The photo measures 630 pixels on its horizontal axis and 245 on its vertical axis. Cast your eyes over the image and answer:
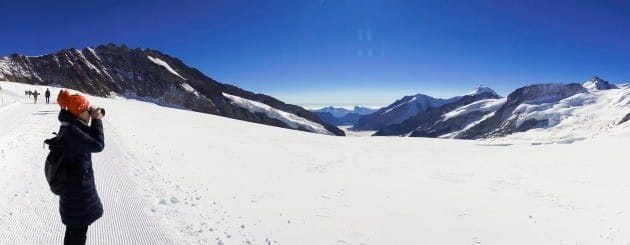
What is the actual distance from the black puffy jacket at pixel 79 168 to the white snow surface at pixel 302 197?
7.30ft

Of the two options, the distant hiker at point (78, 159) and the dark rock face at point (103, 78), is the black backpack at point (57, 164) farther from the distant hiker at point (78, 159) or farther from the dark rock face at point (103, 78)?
the dark rock face at point (103, 78)

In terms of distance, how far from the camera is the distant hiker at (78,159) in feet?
16.4

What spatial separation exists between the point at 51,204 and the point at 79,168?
488cm

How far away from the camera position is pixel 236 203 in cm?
1078

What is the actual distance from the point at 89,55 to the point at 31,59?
109ft

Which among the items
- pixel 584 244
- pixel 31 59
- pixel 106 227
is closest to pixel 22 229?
pixel 106 227

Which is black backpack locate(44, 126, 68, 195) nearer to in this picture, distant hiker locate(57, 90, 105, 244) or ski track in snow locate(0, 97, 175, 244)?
distant hiker locate(57, 90, 105, 244)

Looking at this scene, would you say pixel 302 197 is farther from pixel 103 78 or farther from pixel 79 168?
pixel 103 78

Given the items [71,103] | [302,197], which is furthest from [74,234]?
[302,197]

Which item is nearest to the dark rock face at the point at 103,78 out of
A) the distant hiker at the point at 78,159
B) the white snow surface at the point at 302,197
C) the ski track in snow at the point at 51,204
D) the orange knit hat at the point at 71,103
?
the white snow surface at the point at 302,197

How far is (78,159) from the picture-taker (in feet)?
16.9

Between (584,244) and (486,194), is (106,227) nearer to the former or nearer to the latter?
(584,244)

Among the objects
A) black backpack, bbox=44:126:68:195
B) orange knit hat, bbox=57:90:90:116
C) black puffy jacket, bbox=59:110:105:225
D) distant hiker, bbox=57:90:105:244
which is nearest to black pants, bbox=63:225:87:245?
distant hiker, bbox=57:90:105:244

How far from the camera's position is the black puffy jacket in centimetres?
499
